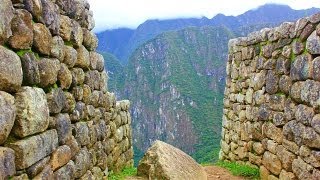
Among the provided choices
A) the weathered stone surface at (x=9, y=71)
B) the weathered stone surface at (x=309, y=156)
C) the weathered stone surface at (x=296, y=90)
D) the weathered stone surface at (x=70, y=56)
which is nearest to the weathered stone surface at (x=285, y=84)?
the weathered stone surface at (x=296, y=90)

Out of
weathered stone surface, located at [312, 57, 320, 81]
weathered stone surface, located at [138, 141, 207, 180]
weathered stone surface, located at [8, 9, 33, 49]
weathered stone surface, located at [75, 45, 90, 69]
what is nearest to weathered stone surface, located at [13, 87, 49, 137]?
weathered stone surface, located at [8, 9, 33, 49]

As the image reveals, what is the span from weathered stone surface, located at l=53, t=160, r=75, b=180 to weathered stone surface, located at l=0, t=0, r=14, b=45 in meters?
1.77

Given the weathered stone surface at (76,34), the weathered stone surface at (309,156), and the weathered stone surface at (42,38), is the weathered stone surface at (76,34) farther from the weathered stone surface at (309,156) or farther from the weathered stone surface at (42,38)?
the weathered stone surface at (309,156)

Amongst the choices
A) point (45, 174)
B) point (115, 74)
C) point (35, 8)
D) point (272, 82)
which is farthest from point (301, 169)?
point (115, 74)

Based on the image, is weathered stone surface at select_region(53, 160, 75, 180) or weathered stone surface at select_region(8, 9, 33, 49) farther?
weathered stone surface at select_region(53, 160, 75, 180)

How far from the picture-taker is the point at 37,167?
3752 mm

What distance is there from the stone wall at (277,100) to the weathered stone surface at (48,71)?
3675 millimetres

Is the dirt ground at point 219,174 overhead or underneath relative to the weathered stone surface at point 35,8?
underneath

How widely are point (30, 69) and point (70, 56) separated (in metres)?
1.50

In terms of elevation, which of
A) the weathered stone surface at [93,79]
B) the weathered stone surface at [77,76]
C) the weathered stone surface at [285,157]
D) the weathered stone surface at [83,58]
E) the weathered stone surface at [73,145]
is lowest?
the weathered stone surface at [285,157]

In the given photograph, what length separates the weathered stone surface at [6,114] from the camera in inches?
121

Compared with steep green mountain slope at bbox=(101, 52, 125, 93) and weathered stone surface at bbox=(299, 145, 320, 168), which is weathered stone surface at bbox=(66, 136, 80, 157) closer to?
weathered stone surface at bbox=(299, 145, 320, 168)

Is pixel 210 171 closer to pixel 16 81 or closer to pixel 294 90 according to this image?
pixel 294 90

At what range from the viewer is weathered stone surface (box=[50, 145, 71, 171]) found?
4305 millimetres
